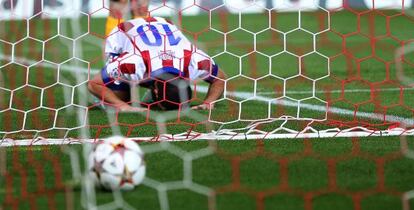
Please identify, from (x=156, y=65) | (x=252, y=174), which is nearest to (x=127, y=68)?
(x=156, y=65)

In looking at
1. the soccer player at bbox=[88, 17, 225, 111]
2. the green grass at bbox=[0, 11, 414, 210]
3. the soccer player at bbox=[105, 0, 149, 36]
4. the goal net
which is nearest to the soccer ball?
the green grass at bbox=[0, 11, 414, 210]

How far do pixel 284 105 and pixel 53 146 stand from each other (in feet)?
7.30

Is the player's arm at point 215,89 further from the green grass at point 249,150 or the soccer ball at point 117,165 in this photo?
the soccer ball at point 117,165

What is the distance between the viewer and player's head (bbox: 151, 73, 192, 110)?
288 inches

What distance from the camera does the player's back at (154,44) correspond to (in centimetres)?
728

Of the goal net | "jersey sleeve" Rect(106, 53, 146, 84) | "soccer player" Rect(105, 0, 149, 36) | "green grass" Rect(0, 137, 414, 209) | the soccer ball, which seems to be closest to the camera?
"green grass" Rect(0, 137, 414, 209)

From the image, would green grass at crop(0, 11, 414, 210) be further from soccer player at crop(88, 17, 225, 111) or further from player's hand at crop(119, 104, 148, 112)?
soccer player at crop(88, 17, 225, 111)

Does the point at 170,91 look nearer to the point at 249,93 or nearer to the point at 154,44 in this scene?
the point at 154,44

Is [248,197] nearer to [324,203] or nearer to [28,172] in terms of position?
[324,203]

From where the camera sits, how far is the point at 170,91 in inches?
291

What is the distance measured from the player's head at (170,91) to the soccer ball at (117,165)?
2500 millimetres

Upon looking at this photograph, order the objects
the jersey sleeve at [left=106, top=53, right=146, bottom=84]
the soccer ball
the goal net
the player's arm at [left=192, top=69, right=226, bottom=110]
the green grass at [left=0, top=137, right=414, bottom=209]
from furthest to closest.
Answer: the player's arm at [left=192, top=69, right=226, bottom=110] → the jersey sleeve at [left=106, top=53, right=146, bottom=84] → the goal net → the soccer ball → the green grass at [left=0, top=137, right=414, bottom=209]

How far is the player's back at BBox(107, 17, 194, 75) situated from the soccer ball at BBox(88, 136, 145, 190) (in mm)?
2549

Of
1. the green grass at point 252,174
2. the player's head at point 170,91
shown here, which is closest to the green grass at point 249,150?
the green grass at point 252,174
